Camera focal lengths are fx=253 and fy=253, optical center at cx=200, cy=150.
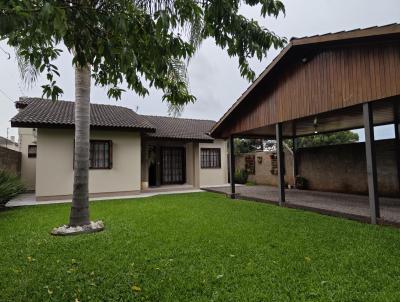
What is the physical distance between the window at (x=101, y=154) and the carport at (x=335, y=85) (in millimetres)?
6467

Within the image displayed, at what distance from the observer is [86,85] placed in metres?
6.20

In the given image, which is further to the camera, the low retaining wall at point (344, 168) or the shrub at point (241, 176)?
the shrub at point (241, 176)

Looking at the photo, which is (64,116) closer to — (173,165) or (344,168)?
(173,165)

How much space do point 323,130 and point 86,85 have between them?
35.5ft

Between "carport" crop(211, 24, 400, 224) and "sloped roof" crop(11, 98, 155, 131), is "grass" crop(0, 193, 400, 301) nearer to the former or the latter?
"carport" crop(211, 24, 400, 224)

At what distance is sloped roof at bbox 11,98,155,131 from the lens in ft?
35.3

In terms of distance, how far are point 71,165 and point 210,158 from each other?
8570 mm

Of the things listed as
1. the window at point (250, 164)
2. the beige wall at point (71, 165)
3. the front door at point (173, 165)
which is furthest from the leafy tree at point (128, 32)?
the window at point (250, 164)

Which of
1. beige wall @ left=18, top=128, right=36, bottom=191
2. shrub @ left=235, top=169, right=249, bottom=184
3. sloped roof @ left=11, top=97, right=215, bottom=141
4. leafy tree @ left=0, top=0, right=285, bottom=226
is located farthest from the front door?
leafy tree @ left=0, top=0, right=285, bottom=226

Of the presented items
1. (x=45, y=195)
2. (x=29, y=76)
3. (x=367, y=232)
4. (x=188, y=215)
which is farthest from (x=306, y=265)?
(x=45, y=195)

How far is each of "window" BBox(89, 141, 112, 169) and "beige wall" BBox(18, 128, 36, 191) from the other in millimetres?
5436

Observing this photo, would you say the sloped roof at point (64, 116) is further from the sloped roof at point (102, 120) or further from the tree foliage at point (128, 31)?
the tree foliage at point (128, 31)

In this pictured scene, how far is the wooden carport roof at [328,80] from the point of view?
5.60 metres

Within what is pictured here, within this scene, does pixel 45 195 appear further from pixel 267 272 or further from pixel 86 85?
pixel 267 272
